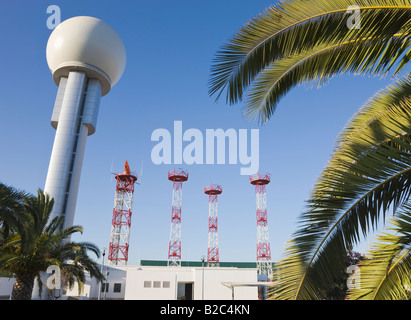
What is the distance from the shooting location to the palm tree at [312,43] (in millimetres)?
3930

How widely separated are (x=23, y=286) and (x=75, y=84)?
27.7 meters

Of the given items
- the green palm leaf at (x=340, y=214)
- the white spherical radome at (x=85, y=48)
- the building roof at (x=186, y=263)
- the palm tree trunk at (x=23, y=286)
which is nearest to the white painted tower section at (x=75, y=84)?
the white spherical radome at (x=85, y=48)

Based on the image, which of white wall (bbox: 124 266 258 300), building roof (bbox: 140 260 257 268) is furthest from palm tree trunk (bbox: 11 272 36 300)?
building roof (bbox: 140 260 257 268)

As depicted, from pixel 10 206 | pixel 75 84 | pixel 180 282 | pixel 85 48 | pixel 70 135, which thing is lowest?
pixel 10 206

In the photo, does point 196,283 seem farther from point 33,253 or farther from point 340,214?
point 340,214

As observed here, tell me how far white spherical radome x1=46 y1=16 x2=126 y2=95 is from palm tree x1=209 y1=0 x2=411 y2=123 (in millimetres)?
38108

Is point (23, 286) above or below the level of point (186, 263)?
below

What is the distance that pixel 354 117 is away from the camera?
229 inches

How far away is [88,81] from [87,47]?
438cm

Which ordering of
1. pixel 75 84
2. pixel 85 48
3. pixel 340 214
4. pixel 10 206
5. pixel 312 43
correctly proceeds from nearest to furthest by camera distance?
pixel 340 214, pixel 312 43, pixel 10 206, pixel 85 48, pixel 75 84

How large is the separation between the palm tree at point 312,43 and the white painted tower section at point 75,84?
33.9 m

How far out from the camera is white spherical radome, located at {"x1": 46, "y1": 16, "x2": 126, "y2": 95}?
38344 millimetres

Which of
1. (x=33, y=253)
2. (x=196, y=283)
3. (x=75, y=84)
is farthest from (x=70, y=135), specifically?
(x=33, y=253)
